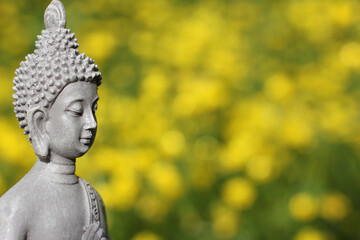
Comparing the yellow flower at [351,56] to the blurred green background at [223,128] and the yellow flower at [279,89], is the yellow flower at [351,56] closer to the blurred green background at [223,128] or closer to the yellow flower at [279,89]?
the blurred green background at [223,128]

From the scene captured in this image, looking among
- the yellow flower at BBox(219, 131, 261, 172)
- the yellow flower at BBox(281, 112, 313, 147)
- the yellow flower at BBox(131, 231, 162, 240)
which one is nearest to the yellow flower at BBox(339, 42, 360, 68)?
the yellow flower at BBox(281, 112, 313, 147)

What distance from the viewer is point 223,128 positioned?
3.71 metres

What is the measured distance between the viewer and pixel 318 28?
4168 mm

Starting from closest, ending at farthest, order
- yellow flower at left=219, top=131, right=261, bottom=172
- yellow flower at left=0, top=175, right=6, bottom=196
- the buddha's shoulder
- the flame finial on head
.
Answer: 1. the buddha's shoulder
2. the flame finial on head
3. yellow flower at left=0, top=175, right=6, bottom=196
4. yellow flower at left=219, top=131, right=261, bottom=172

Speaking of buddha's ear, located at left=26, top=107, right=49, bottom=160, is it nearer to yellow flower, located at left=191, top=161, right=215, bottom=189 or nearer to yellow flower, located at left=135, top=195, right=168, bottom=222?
yellow flower, located at left=135, top=195, right=168, bottom=222

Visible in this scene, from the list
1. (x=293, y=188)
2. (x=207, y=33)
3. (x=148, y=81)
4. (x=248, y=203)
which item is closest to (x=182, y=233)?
(x=248, y=203)

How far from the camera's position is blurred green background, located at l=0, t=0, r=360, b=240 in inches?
134

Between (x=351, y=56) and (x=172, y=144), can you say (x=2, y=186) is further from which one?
(x=351, y=56)

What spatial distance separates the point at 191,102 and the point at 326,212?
A: 0.83 metres

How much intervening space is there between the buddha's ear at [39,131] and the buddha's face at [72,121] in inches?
0.4

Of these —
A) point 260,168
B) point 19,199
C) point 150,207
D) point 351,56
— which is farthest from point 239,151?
point 19,199

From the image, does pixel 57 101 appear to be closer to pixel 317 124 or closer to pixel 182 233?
pixel 182 233

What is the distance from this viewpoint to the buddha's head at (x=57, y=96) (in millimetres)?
1771

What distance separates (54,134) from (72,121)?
54 millimetres
